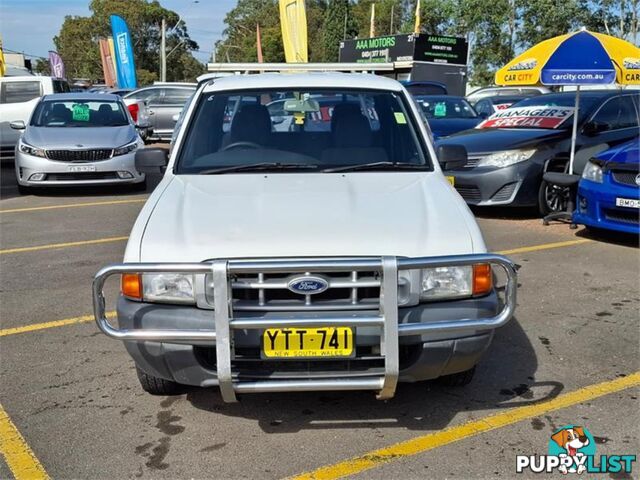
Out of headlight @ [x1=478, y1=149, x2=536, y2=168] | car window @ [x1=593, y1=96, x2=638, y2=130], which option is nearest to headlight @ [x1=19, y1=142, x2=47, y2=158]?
headlight @ [x1=478, y1=149, x2=536, y2=168]

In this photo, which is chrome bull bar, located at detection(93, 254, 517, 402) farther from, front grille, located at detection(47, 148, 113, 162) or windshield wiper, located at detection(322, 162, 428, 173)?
front grille, located at detection(47, 148, 113, 162)

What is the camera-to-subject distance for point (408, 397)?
3.87 m

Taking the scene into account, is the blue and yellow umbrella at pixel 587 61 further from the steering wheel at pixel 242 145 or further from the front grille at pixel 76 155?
the front grille at pixel 76 155

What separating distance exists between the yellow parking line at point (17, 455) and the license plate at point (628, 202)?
19.7 feet

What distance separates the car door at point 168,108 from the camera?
1948cm

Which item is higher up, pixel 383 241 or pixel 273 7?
pixel 273 7

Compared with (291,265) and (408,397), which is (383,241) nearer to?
(291,265)

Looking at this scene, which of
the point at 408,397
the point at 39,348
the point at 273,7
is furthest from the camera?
the point at 273,7

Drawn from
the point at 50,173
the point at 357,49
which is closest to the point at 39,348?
the point at 50,173

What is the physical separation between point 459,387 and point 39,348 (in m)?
2.74

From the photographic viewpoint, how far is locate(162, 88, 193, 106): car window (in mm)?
19734

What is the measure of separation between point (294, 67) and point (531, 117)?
5141mm

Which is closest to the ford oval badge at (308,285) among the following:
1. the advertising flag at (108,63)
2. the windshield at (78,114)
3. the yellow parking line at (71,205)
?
the yellow parking line at (71,205)

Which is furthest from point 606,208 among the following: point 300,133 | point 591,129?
point 300,133
